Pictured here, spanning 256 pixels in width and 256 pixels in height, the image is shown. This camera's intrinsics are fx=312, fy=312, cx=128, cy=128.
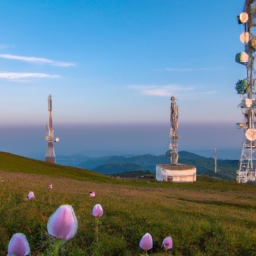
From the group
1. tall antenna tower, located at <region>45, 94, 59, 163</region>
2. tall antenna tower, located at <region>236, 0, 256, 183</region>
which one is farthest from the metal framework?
tall antenna tower, located at <region>236, 0, 256, 183</region>

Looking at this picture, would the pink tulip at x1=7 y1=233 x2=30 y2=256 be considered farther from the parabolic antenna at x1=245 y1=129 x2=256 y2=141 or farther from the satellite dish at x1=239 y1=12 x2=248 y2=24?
the satellite dish at x1=239 y1=12 x2=248 y2=24

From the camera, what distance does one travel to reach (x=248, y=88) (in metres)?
33.2

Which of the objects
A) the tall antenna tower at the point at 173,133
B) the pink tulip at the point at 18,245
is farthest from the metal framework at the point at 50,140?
the pink tulip at the point at 18,245

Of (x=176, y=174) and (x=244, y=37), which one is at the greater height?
(x=244, y=37)

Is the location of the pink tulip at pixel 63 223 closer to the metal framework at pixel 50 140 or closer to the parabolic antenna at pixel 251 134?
the parabolic antenna at pixel 251 134

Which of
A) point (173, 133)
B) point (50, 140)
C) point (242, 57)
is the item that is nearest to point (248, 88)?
point (242, 57)

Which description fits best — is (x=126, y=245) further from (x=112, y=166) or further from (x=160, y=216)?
(x=112, y=166)

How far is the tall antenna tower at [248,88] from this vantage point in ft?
108

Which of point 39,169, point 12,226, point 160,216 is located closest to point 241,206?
point 160,216

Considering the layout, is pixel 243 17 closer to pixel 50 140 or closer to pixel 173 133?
pixel 173 133

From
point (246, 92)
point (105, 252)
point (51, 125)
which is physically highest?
point (246, 92)

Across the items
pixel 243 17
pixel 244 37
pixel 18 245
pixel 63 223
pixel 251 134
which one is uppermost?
pixel 243 17

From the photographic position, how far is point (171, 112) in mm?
39156

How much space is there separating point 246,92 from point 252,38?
5762 mm
